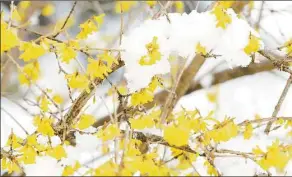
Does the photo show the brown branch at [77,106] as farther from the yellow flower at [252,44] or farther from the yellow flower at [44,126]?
the yellow flower at [252,44]

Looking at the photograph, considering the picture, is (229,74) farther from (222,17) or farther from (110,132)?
(110,132)

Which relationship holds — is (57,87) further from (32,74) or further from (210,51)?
(210,51)

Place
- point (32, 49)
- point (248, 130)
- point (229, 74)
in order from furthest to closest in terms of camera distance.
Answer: point (229, 74)
point (248, 130)
point (32, 49)

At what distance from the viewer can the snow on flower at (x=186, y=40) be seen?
109 cm

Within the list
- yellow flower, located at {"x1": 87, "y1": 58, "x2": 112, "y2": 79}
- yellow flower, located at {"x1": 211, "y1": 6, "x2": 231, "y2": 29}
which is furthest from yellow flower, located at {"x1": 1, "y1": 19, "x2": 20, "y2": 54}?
yellow flower, located at {"x1": 211, "y1": 6, "x2": 231, "y2": 29}

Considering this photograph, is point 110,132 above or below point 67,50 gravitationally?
below

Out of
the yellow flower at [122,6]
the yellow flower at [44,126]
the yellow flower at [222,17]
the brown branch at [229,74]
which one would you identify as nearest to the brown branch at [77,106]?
the yellow flower at [44,126]

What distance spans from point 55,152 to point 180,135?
0.39 m

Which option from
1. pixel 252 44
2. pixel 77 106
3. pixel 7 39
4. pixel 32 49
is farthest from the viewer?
pixel 77 106

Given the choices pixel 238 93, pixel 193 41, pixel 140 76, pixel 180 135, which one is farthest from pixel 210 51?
pixel 238 93

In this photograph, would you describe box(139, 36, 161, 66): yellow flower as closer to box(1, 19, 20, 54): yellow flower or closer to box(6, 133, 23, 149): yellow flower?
box(1, 19, 20, 54): yellow flower

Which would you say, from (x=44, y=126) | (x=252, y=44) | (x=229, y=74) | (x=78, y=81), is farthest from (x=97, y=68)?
(x=229, y=74)

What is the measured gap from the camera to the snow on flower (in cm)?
109

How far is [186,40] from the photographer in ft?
3.66
